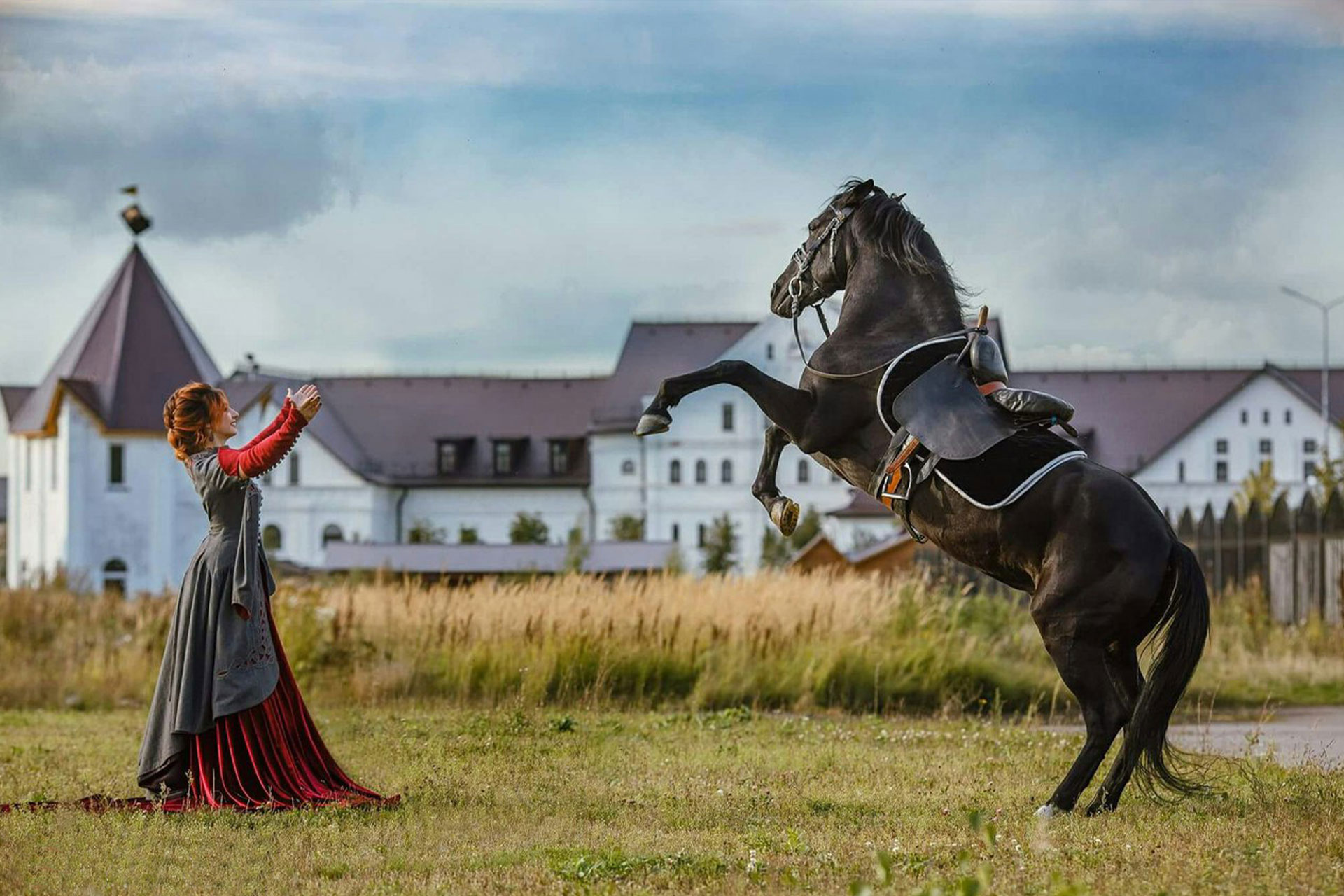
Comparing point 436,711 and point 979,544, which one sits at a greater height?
point 979,544

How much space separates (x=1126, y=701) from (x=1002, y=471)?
1321 millimetres

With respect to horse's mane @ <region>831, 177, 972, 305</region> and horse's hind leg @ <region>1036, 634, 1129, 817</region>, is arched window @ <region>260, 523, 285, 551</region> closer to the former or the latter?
horse's mane @ <region>831, 177, 972, 305</region>

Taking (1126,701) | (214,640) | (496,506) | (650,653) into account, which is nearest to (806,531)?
(496,506)

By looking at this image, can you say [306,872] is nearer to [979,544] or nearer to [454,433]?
[979,544]

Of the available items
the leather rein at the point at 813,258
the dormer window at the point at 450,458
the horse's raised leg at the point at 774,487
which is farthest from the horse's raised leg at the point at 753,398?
the dormer window at the point at 450,458

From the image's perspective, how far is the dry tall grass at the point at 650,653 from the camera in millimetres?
15547

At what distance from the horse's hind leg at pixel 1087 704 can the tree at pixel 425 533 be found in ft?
229

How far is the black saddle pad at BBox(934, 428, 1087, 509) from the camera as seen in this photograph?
762 cm

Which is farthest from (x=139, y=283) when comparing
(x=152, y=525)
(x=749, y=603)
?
(x=749, y=603)

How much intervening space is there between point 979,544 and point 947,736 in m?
4.41

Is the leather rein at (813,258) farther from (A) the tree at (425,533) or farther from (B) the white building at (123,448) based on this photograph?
(A) the tree at (425,533)

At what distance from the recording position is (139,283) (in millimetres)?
70875

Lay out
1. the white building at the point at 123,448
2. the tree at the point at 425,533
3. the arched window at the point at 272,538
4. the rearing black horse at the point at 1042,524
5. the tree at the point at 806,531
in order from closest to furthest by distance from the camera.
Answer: the rearing black horse at the point at 1042,524
the tree at the point at 806,531
the white building at the point at 123,448
the arched window at the point at 272,538
the tree at the point at 425,533

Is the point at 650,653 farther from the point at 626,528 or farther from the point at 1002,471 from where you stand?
the point at 626,528
